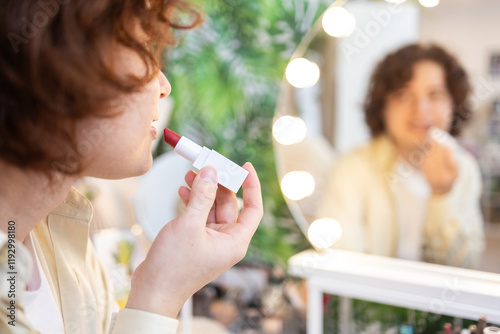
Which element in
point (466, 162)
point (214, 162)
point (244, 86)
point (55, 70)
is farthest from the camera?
point (244, 86)

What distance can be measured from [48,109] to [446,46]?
26.7 inches

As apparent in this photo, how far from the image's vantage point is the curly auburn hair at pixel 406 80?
2.52 ft

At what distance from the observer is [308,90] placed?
943 millimetres

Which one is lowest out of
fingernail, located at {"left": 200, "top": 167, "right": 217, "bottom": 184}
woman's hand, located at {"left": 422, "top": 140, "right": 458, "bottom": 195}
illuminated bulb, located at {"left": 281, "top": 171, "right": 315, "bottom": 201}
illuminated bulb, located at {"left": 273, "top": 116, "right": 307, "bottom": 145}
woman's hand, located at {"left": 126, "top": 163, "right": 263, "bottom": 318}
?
woman's hand, located at {"left": 126, "top": 163, "right": 263, "bottom": 318}

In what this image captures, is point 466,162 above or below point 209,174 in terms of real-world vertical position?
above

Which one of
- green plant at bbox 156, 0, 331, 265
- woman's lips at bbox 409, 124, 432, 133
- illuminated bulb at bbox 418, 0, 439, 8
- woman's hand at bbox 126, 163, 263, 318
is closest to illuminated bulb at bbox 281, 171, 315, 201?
green plant at bbox 156, 0, 331, 265

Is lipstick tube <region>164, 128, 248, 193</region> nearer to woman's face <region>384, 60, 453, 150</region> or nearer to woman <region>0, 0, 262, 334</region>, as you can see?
woman <region>0, 0, 262, 334</region>

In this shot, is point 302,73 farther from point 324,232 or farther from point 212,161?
point 212,161

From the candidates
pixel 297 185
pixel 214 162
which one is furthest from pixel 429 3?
pixel 214 162

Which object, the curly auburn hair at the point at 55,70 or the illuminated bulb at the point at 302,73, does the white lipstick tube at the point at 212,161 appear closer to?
the curly auburn hair at the point at 55,70

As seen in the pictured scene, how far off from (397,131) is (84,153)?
2.01 ft

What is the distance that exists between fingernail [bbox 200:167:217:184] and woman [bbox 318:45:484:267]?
502 mm

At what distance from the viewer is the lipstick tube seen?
20.0 inches

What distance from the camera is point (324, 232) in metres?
0.96
